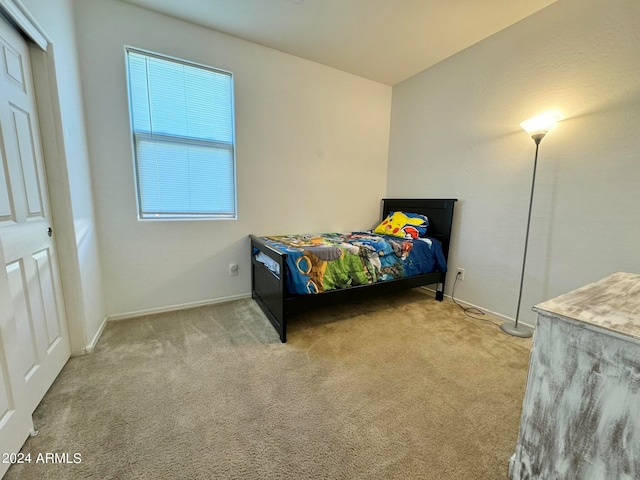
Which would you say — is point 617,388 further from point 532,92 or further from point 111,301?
point 111,301

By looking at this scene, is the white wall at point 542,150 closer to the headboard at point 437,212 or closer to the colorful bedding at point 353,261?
the headboard at point 437,212

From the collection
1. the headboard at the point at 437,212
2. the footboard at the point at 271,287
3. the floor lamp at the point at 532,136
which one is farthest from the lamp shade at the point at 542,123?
the footboard at the point at 271,287

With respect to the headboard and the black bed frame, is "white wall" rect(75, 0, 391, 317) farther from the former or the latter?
the headboard

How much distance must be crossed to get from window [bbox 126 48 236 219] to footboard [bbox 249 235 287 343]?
2.22 feet

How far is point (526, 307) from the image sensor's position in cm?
227

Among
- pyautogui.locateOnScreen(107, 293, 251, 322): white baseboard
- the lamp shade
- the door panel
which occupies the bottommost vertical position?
pyautogui.locateOnScreen(107, 293, 251, 322): white baseboard

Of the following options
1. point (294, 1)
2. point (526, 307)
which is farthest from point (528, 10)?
point (526, 307)

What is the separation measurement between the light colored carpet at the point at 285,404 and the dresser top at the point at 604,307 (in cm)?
72

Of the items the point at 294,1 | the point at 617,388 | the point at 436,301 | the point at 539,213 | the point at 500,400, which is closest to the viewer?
the point at 617,388

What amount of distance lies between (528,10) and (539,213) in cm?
165

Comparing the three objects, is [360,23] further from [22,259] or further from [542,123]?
[22,259]

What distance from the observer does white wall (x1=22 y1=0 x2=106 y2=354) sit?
152 centimetres

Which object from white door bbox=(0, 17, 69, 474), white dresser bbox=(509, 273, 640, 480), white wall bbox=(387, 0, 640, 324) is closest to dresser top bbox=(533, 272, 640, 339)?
white dresser bbox=(509, 273, 640, 480)

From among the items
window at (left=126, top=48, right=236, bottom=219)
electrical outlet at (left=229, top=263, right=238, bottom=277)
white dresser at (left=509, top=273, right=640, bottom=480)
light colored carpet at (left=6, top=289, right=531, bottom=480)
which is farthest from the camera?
electrical outlet at (left=229, top=263, right=238, bottom=277)
